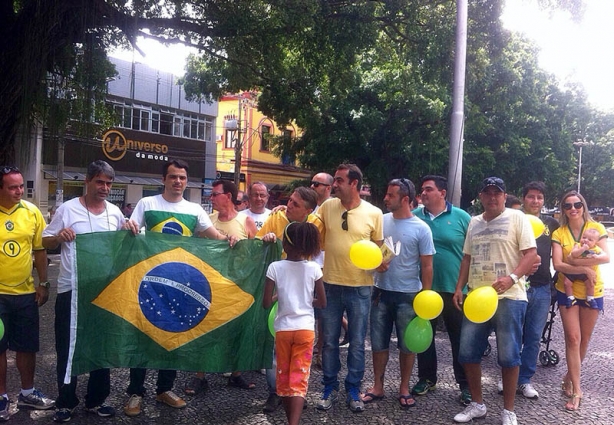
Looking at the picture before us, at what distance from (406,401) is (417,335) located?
0.62m

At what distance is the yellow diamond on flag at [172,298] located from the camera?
4.39 meters

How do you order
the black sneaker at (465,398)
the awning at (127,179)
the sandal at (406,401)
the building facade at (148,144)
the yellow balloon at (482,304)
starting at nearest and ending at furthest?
the yellow balloon at (482,304), the sandal at (406,401), the black sneaker at (465,398), the awning at (127,179), the building facade at (148,144)

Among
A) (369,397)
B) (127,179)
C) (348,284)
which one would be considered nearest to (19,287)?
(348,284)

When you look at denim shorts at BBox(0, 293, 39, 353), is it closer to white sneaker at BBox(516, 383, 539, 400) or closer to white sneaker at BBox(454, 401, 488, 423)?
white sneaker at BBox(454, 401, 488, 423)

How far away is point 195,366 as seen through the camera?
4.50 meters

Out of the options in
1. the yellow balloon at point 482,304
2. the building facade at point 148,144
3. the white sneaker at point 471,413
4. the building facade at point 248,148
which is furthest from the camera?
the building facade at point 248,148

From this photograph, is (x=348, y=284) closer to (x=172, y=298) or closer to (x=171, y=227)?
(x=172, y=298)

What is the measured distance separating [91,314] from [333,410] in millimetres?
2092

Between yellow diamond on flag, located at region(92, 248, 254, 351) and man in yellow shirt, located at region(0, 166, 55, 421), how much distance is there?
57cm

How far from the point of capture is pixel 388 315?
4820mm

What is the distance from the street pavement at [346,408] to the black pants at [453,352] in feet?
0.60

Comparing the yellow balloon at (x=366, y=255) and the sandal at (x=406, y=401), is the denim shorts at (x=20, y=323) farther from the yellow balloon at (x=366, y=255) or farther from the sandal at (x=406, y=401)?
the sandal at (x=406, y=401)

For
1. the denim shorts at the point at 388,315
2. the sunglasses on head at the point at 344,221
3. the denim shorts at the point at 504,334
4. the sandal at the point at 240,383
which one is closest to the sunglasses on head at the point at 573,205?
the denim shorts at the point at 504,334

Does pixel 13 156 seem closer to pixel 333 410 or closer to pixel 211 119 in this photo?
pixel 333 410
